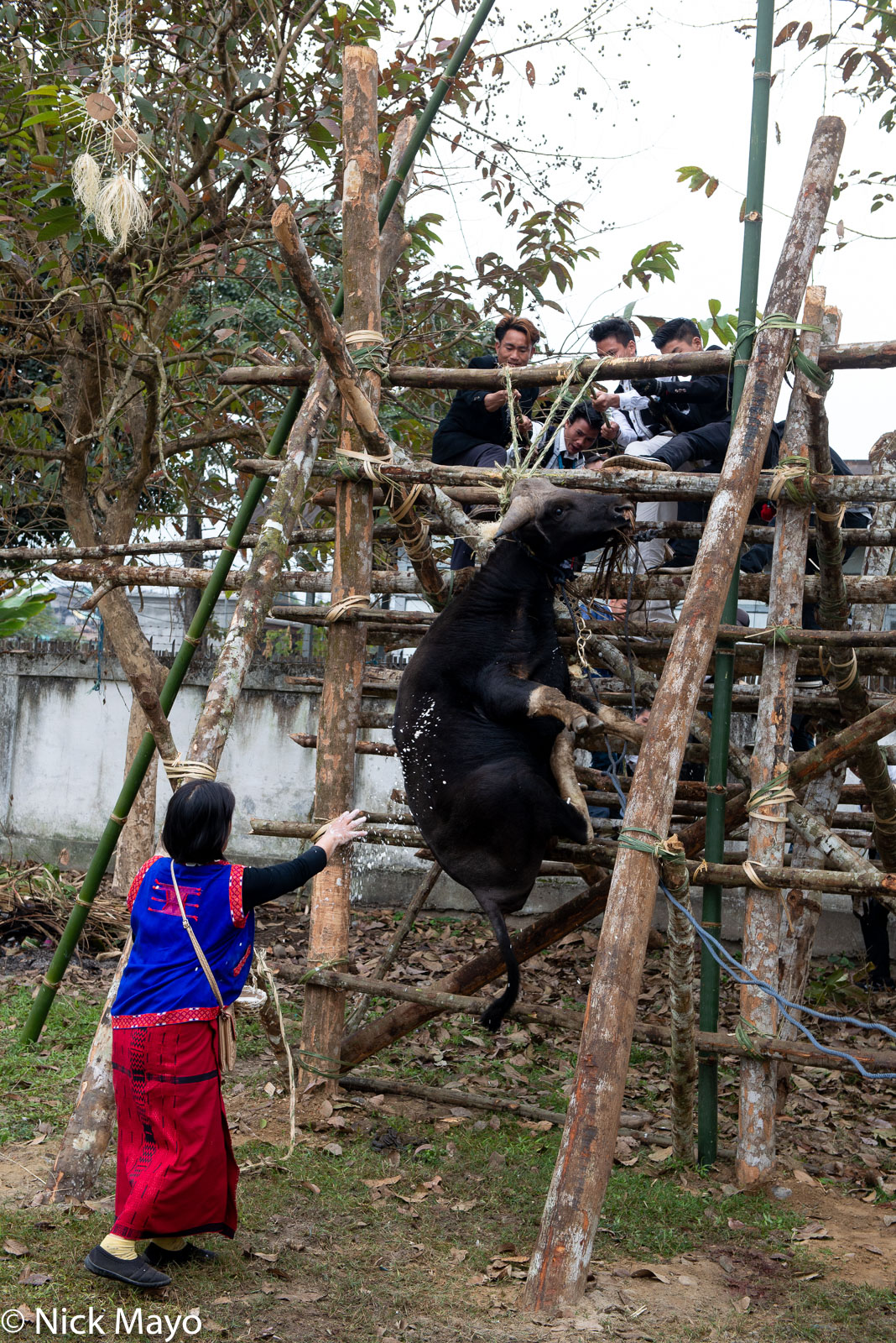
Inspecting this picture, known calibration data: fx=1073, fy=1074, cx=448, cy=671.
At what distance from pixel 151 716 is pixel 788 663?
2.76 metres

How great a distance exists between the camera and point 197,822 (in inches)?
131

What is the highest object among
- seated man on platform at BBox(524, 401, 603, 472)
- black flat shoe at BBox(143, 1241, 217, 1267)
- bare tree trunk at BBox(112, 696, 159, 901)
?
seated man on platform at BBox(524, 401, 603, 472)

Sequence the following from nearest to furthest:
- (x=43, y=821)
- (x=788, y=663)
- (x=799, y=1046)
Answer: (x=799, y=1046), (x=788, y=663), (x=43, y=821)

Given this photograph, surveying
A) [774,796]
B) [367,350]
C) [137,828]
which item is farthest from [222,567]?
[137,828]

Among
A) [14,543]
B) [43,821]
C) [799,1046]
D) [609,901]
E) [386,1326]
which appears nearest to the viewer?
[386,1326]

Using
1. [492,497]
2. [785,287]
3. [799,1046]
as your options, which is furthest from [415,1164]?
[785,287]

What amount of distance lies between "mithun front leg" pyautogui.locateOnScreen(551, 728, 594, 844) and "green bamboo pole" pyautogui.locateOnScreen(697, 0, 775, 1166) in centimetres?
52

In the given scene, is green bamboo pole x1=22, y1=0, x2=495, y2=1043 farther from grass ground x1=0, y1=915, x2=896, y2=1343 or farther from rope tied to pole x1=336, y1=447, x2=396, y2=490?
grass ground x1=0, y1=915, x2=896, y2=1343

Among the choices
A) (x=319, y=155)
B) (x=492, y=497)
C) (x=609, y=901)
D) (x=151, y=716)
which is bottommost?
(x=609, y=901)

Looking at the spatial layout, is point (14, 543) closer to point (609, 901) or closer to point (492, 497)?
point (492, 497)

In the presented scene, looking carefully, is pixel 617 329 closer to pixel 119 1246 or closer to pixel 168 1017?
pixel 168 1017

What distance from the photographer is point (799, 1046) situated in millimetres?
3916

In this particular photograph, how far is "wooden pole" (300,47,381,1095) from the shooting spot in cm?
468

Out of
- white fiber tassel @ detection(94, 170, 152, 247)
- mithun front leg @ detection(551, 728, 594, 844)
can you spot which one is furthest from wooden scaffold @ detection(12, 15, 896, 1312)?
white fiber tassel @ detection(94, 170, 152, 247)
